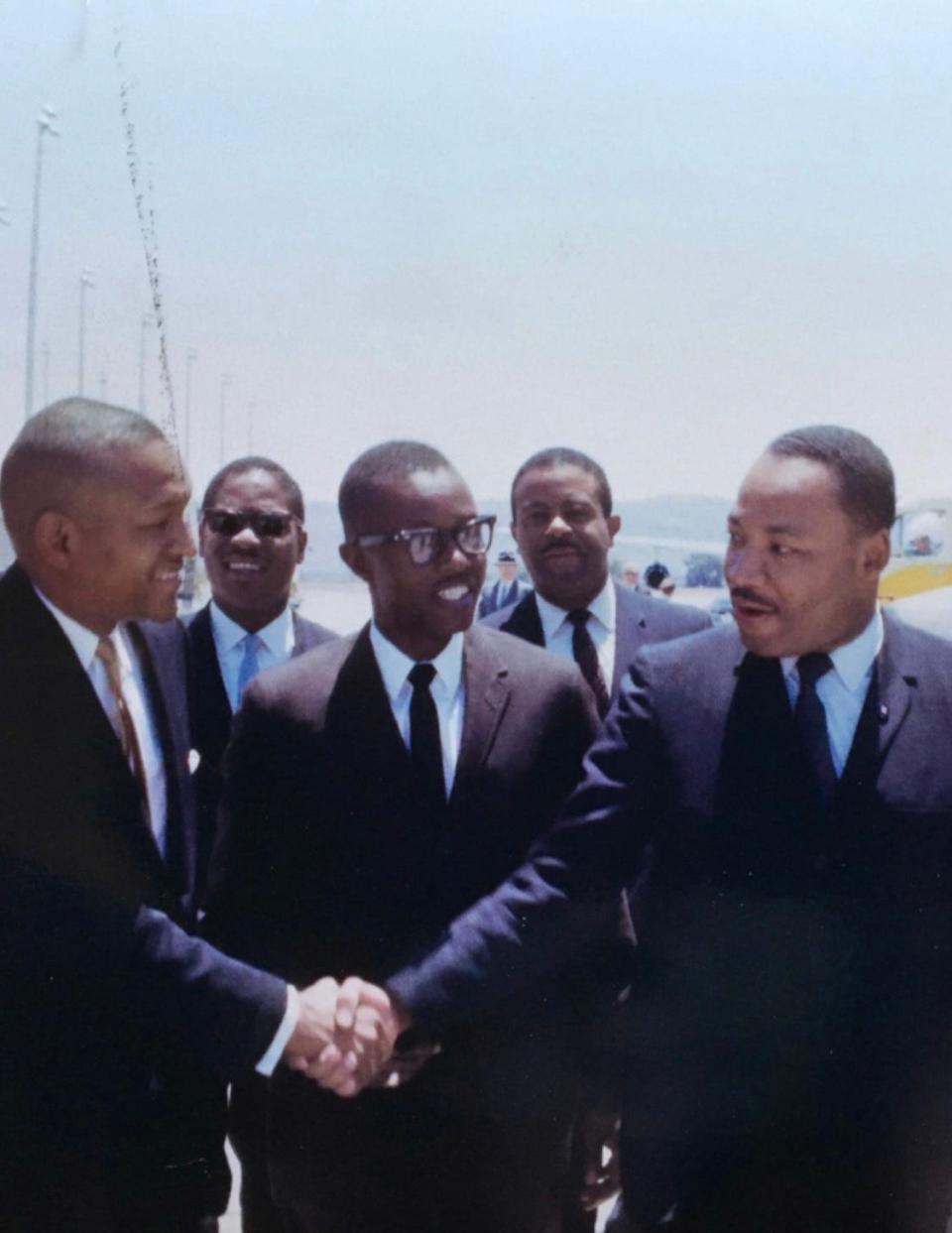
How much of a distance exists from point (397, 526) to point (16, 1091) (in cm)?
137

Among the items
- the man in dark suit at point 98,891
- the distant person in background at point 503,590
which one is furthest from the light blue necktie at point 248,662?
the distant person in background at point 503,590

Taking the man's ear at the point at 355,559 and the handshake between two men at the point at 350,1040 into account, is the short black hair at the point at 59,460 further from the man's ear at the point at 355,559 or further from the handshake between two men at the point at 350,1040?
the handshake between two men at the point at 350,1040

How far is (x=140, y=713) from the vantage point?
113 inches

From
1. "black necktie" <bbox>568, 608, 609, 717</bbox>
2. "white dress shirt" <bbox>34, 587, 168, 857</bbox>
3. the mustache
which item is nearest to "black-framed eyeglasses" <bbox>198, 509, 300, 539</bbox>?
"black necktie" <bbox>568, 608, 609, 717</bbox>

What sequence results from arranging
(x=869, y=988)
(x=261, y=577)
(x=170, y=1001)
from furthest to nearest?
(x=261, y=577) < (x=170, y=1001) < (x=869, y=988)

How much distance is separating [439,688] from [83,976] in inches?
37.4

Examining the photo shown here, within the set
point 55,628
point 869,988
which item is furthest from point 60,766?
point 869,988

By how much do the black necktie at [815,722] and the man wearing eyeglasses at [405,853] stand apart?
590mm

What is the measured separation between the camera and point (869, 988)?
2.46 m

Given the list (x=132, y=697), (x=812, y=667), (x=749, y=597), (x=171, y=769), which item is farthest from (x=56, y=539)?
(x=812, y=667)

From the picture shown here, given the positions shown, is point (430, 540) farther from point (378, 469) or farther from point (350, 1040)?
point (350, 1040)

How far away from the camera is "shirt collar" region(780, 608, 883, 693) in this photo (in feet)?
8.54

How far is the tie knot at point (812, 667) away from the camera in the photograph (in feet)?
8.48

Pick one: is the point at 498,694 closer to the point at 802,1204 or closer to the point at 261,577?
the point at 802,1204
